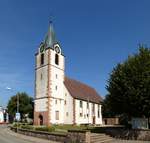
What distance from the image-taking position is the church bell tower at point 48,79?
197 feet

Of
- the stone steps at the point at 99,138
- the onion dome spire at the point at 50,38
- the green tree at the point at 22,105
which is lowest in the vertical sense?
the stone steps at the point at 99,138

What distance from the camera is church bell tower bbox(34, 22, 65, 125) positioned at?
60.0 metres

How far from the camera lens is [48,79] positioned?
60.8 m

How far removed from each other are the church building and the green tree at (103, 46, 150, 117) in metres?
27.6

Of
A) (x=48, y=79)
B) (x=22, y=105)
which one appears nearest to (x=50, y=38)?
(x=48, y=79)

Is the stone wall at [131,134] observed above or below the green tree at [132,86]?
below

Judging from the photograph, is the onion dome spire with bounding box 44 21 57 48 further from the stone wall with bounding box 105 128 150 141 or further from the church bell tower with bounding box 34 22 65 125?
the stone wall with bounding box 105 128 150 141

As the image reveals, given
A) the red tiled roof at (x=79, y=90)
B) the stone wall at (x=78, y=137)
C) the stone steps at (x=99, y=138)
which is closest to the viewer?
the stone wall at (x=78, y=137)

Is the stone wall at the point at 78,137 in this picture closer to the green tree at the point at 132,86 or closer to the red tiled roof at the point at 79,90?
the green tree at the point at 132,86

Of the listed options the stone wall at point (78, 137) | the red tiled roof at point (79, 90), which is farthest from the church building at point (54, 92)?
the stone wall at point (78, 137)

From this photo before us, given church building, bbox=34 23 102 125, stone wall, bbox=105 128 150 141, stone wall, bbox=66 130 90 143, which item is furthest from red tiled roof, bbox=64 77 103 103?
stone wall, bbox=66 130 90 143

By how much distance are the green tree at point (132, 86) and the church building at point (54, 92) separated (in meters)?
27.6

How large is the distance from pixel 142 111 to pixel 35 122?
1395 inches

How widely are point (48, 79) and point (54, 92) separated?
2960 millimetres
